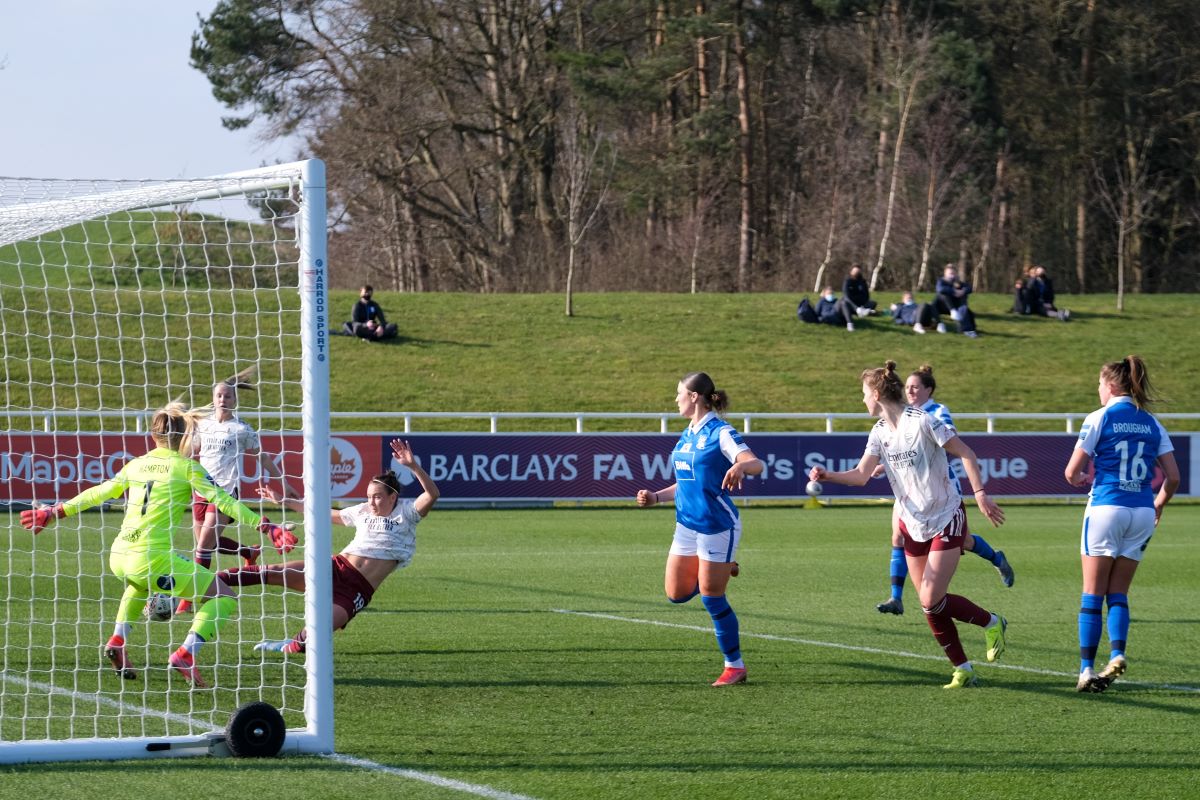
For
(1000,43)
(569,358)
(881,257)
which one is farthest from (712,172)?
(569,358)

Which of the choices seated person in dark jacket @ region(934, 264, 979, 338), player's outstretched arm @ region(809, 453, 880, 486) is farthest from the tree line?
player's outstretched arm @ region(809, 453, 880, 486)

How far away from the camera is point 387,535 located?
8.61 m

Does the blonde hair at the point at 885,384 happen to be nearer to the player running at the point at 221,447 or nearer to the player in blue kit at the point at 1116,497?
the player in blue kit at the point at 1116,497

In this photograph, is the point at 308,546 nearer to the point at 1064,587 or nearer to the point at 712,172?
the point at 1064,587

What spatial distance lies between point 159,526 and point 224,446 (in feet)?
9.66

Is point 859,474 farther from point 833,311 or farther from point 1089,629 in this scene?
point 833,311

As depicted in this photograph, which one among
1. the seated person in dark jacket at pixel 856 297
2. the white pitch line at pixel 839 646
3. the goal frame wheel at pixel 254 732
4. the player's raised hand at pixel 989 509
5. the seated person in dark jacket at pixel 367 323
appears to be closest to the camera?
the goal frame wheel at pixel 254 732

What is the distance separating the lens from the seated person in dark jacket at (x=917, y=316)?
35844mm

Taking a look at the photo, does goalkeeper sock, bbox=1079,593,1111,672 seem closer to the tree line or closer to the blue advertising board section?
the blue advertising board section

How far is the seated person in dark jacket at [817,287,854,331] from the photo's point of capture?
36031 millimetres

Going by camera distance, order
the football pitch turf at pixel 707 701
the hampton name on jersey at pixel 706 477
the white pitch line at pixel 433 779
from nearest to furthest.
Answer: the white pitch line at pixel 433 779 → the football pitch turf at pixel 707 701 → the hampton name on jersey at pixel 706 477

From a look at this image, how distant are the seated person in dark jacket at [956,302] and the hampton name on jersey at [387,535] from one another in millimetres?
29102

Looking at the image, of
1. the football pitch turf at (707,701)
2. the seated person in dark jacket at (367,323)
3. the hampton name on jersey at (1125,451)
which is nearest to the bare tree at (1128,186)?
the seated person in dark jacket at (367,323)

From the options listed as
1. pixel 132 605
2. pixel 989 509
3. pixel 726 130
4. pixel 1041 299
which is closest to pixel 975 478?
pixel 989 509
